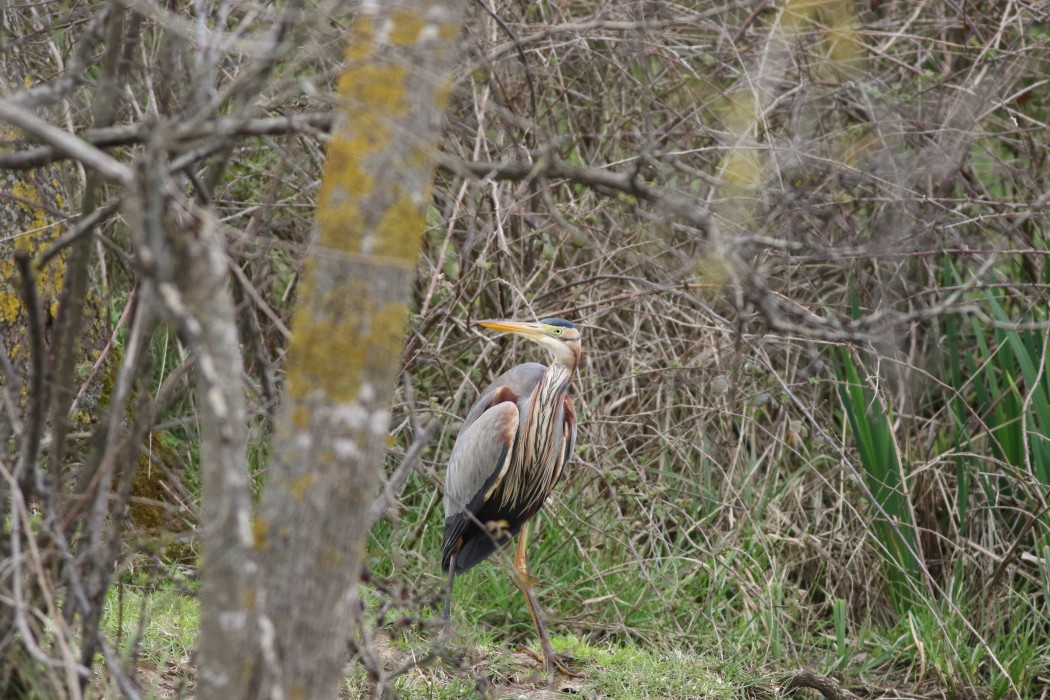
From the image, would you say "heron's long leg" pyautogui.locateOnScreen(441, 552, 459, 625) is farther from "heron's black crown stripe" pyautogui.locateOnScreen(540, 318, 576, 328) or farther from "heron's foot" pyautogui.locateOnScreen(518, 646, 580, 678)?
"heron's black crown stripe" pyautogui.locateOnScreen(540, 318, 576, 328)

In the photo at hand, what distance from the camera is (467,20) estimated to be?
5.45 metres

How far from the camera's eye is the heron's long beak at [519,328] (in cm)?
509

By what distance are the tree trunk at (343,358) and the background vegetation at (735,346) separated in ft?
9.24

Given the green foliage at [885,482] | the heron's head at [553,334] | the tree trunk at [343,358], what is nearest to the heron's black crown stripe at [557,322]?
the heron's head at [553,334]

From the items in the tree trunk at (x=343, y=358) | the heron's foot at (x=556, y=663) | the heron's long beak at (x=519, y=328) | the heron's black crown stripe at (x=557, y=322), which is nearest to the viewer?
the tree trunk at (x=343, y=358)

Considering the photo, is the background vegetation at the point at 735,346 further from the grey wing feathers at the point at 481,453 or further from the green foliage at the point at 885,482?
the grey wing feathers at the point at 481,453

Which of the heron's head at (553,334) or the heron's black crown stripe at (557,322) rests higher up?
the heron's black crown stripe at (557,322)

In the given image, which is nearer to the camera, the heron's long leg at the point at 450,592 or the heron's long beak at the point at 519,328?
the heron's long leg at the point at 450,592

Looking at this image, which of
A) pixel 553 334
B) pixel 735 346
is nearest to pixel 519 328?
pixel 553 334

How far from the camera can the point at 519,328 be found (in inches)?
203

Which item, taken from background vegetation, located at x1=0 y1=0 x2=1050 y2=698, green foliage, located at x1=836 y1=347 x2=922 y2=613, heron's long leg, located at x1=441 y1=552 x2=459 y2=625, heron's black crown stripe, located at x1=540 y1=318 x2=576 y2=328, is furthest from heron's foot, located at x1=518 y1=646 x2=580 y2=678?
green foliage, located at x1=836 y1=347 x2=922 y2=613

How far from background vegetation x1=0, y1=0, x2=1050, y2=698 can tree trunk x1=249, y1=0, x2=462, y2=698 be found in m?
2.82

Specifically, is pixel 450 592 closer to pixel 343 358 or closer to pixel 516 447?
pixel 516 447

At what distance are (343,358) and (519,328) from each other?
311 centimetres
